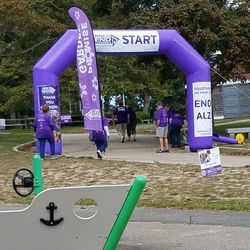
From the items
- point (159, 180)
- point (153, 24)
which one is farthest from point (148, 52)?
point (159, 180)

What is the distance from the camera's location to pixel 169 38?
1884 centimetres

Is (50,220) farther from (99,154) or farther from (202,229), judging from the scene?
(99,154)

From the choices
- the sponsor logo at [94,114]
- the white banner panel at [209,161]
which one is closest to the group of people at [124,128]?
the sponsor logo at [94,114]

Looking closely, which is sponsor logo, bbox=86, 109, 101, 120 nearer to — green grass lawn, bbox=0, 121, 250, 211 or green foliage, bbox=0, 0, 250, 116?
green grass lawn, bbox=0, 121, 250, 211

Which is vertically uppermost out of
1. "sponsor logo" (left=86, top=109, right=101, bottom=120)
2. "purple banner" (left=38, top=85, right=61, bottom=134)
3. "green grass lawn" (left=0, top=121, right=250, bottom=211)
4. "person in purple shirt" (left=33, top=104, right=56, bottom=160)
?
"purple banner" (left=38, top=85, right=61, bottom=134)

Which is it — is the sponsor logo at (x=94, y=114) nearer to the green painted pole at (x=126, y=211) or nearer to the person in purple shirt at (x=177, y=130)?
the person in purple shirt at (x=177, y=130)

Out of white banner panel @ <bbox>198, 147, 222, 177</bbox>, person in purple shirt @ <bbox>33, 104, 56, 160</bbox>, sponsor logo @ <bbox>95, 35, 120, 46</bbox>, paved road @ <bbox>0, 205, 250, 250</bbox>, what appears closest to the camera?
paved road @ <bbox>0, 205, 250, 250</bbox>

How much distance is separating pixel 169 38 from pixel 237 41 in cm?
332

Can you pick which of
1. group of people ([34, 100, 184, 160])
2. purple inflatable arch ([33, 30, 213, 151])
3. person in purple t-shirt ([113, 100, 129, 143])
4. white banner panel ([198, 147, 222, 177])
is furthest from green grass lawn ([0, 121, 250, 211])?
person in purple t-shirt ([113, 100, 129, 143])

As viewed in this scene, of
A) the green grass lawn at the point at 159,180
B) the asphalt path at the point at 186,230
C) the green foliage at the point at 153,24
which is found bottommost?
the asphalt path at the point at 186,230

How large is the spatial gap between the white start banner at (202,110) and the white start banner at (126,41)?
196 cm

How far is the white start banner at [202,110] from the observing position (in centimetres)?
1833

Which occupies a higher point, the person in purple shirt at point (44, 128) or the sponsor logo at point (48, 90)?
A: the sponsor logo at point (48, 90)

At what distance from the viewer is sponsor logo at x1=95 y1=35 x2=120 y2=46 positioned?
18.2 metres
